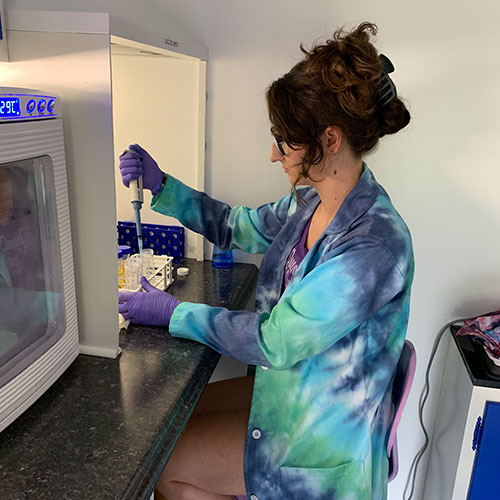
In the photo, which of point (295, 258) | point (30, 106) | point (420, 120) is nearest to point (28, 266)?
point (30, 106)

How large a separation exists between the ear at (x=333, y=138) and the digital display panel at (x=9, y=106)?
57 centimetres

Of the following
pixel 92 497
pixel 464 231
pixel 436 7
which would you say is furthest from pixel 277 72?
pixel 92 497

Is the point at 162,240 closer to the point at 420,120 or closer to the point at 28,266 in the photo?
the point at 28,266

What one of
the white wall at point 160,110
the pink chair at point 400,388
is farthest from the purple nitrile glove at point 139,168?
the pink chair at point 400,388

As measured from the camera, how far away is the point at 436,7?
1.33m

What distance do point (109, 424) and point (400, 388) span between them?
0.65 metres

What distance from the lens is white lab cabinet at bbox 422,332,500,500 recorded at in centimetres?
130

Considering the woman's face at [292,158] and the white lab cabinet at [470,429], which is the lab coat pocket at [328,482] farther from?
the woman's face at [292,158]

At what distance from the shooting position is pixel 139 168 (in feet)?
4.22

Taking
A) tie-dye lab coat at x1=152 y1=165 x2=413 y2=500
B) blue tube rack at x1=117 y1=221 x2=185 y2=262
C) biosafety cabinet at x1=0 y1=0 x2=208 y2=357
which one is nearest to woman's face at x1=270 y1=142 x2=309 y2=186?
tie-dye lab coat at x1=152 y1=165 x2=413 y2=500

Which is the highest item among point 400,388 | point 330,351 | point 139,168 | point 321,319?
point 139,168

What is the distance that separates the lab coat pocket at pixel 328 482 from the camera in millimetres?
1056

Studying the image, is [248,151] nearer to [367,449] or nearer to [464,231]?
[464,231]

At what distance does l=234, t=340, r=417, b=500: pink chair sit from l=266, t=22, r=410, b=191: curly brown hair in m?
0.47
